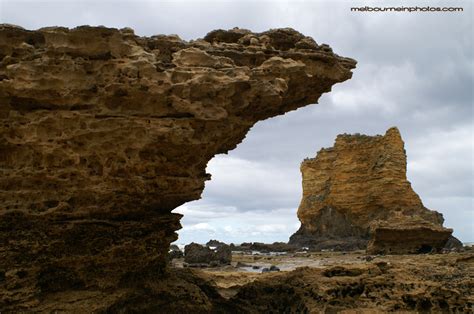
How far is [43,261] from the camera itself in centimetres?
883

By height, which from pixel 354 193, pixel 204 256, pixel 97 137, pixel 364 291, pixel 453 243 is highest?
pixel 354 193

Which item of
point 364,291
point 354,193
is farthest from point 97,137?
point 354,193

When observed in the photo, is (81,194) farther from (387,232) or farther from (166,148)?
(387,232)

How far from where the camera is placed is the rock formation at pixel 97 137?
8492 mm

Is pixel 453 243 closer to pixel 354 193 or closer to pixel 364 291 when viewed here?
pixel 354 193

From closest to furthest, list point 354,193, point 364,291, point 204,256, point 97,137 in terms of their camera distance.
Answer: point 97,137 → point 364,291 → point 204,256 → point 354,193

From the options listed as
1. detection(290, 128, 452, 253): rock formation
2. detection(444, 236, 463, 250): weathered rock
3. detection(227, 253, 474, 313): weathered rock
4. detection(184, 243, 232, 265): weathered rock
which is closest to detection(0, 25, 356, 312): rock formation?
detection(227, 253, 474, 313): weathered rock

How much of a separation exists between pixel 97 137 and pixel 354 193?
128ft

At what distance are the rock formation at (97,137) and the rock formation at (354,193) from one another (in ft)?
93.2

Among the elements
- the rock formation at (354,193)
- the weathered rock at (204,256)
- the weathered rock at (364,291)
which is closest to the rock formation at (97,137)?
the weathered rock at (364,291)

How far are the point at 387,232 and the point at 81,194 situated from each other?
62.0ft

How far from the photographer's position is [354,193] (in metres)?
44.9

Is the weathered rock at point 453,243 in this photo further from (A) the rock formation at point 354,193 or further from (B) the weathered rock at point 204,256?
(B) the weathered rock at point 204,256

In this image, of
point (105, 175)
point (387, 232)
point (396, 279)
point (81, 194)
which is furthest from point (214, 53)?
point (387, 232)
